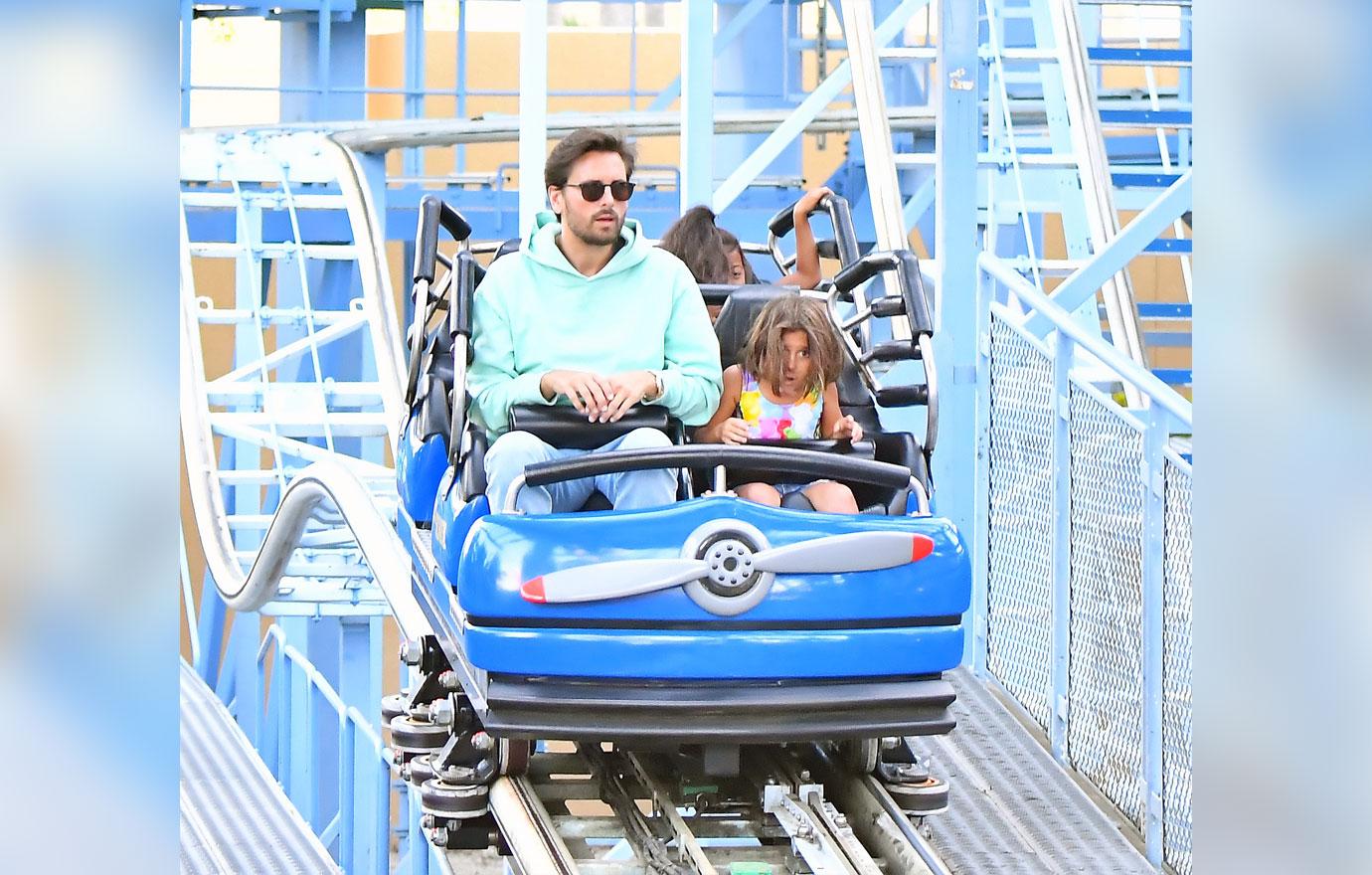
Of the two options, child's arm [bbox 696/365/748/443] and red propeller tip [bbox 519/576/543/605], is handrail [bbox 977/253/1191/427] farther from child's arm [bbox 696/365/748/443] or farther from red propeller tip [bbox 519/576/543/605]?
red propeller tip [bbox 519/576/543/605]

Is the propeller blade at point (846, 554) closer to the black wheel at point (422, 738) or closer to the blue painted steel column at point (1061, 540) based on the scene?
the black wheel at point (422, 738)

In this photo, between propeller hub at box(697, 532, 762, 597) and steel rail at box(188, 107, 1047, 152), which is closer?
propeller hub at box(697, 532, 762, 597)

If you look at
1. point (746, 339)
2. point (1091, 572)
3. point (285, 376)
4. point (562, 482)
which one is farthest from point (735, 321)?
point (285, 376)

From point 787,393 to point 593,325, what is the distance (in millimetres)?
468

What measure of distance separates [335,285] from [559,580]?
8240 mm

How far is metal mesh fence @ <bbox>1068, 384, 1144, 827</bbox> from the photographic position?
16.3ft

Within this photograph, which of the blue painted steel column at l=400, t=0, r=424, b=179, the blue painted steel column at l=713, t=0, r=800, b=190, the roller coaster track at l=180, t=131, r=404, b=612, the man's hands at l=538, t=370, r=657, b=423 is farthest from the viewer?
the blue painted steel column at l=400, t=0, r=424, b=179

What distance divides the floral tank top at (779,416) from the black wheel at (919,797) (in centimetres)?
81

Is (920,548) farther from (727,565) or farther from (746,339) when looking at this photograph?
(746,339)

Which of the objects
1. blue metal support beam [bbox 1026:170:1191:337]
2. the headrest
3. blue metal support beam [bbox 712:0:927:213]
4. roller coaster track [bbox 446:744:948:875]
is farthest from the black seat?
blue metal support beam [bbox 712:0:927:213]

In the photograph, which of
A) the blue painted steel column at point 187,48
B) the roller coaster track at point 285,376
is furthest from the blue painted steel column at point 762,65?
the blue painted steel column at point 187,48

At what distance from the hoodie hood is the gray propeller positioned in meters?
0.90
